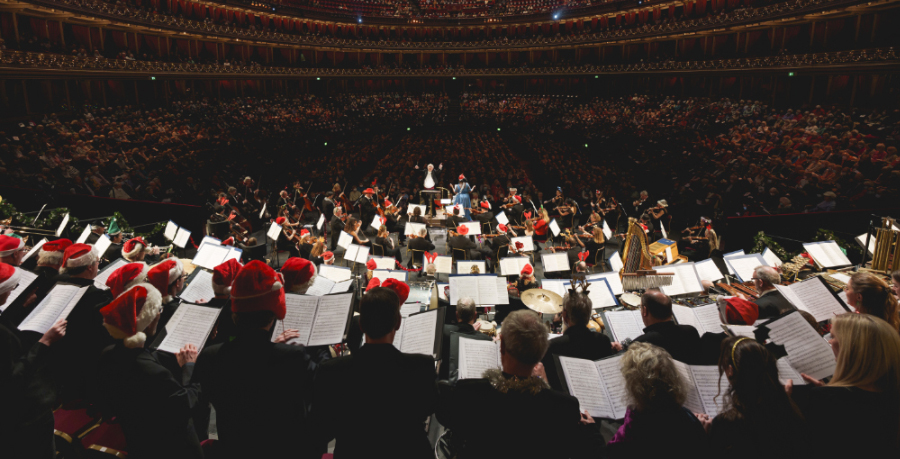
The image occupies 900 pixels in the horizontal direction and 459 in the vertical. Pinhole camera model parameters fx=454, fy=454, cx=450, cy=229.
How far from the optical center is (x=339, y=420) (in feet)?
8.09

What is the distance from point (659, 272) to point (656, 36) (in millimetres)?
25878

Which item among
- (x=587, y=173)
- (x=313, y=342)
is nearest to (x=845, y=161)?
(x=587, y=173)

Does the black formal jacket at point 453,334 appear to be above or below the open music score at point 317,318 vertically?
below

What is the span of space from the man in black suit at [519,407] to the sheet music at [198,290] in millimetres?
3455

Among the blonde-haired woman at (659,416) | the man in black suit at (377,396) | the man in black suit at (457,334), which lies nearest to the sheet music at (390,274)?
the man in black suit at (457,334)

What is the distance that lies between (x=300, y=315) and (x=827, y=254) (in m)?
6.80

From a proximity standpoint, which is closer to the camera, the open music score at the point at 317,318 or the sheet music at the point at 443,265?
the open music score at the point at 317,318

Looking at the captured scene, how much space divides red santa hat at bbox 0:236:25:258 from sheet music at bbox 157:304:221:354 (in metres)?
2.42

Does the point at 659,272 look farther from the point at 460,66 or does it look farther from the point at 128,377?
the point at 460,66

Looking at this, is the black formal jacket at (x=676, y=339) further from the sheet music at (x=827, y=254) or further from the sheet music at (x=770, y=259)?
the sheet music at (x=827, y=254)

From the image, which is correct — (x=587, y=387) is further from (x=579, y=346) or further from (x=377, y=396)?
(x=377, y=396)

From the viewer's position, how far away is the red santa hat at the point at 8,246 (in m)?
4.37

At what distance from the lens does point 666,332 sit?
354cm

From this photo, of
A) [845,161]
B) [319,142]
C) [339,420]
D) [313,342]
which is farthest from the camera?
[319,142]
